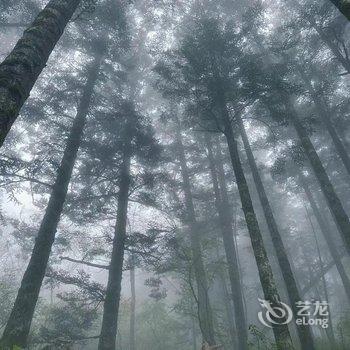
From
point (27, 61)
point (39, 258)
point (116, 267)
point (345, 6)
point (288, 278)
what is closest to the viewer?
point (27, 61)

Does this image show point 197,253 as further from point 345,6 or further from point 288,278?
point 345,6

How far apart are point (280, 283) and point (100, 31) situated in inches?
971

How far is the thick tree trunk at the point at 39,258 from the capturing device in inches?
366

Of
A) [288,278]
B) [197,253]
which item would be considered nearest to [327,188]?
[288,278]

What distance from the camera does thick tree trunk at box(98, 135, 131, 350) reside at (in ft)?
38.9

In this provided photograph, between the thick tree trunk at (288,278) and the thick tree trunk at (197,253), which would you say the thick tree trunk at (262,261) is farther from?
the thick tree trunk at (197,253)

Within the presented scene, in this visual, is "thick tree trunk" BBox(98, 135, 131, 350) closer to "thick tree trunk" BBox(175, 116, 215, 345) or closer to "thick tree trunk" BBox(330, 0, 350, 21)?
"thick tree trunk" BBox(175, 116, 215, 345)

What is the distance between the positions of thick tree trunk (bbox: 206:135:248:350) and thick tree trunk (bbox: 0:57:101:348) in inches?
359

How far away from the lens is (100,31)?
16516mm

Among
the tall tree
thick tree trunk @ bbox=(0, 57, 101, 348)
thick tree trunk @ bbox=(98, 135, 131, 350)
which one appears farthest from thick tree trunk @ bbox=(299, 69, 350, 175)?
thick tree trunk @ bbox=(0, 57, 101, 348)

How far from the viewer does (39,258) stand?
10578 millimetres

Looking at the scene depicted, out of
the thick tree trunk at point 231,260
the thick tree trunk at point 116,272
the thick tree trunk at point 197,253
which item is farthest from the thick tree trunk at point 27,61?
the thick tree trunk at point 231,260

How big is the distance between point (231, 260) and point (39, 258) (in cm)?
1059

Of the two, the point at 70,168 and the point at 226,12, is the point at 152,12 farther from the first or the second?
the point at 70,168
